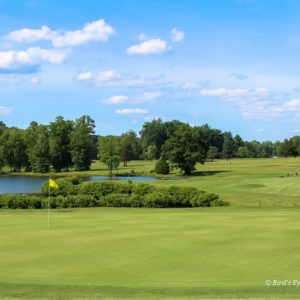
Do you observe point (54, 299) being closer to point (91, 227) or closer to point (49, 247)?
point (49, 247)

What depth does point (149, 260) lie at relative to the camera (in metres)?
13.9

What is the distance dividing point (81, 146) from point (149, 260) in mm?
111934

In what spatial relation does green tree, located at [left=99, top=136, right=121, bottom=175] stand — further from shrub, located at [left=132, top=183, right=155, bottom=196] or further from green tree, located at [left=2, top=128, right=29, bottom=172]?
shrub, located at [left=132, top=183, right=155, bottom=196]

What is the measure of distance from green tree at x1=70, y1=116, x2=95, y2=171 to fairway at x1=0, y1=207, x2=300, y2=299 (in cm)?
10410

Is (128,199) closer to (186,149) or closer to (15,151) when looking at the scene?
(186,149)

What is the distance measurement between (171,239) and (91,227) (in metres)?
4.86

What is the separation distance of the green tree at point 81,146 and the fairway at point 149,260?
10410 cm

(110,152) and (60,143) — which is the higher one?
(60,143)

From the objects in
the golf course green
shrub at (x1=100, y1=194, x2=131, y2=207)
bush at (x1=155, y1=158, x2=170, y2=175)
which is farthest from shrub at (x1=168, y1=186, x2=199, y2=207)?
bush at (x1=155, y1=158, x2=170, y2=175)

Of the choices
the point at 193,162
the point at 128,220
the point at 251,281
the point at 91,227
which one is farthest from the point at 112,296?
the point at 193,162

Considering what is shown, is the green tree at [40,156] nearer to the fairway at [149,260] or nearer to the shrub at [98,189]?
the shrub at [98,189]

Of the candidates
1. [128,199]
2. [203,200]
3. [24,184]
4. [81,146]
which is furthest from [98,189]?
[81,146]

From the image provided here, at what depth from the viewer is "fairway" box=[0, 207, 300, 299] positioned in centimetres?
1106

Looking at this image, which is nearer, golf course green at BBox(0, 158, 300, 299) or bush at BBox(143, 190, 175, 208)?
golf course green at BBox(0, 158, 300, 299)
